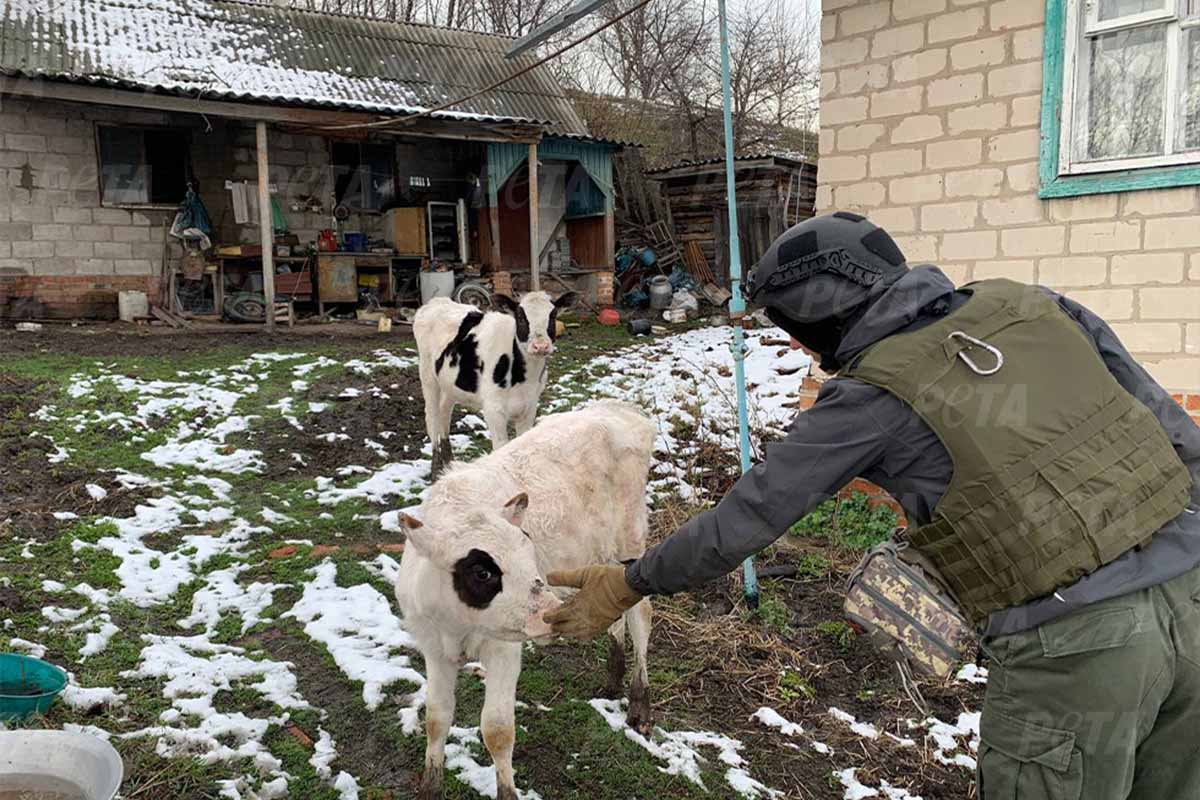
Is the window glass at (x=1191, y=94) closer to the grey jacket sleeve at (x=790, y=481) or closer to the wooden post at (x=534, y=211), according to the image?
the grey jacket sleeve at (x=790, y=481)

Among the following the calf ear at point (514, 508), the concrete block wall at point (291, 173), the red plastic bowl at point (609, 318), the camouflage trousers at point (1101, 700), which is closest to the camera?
the camouflage trousers at point (1101, 700)

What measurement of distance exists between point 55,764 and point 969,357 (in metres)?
3.04

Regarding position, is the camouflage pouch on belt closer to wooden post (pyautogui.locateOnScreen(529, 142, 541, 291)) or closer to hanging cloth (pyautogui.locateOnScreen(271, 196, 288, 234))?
wooden post (pyautogui.locateOnScreen(529, 142, 541, 291))

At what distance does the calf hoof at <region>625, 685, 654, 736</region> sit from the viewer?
3848 millimetres

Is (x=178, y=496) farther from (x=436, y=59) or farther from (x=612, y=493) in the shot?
(x=436, y=59)

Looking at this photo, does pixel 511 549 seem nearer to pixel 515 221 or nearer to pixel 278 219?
pixel 278 219

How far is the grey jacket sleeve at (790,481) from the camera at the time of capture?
6.58 ft

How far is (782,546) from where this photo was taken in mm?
6176

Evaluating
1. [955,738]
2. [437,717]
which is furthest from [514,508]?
[955,738]

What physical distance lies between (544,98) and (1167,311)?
15.1 m

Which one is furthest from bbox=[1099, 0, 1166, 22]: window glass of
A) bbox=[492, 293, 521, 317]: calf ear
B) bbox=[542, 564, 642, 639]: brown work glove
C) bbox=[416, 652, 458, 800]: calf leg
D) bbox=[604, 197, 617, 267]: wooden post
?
bbox=[604, 197, 617, 267]: wooden post

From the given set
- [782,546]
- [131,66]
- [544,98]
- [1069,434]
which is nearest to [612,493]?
[1069,434]

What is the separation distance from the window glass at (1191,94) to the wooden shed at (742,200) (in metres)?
13.4

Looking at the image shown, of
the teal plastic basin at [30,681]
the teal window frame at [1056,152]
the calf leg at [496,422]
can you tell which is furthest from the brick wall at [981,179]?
the teal plastic basin at [30,681]
